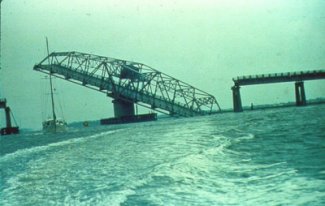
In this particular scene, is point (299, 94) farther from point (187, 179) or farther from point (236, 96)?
point (187, 179)

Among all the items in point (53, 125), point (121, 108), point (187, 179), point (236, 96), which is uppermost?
point (236, 96)

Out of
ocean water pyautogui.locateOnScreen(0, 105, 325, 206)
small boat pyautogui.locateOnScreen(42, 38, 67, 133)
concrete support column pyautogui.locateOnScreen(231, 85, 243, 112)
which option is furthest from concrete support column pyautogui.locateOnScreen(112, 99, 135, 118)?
ocean water pyautogui.locateOnScreen(0, 105, 325, 206)

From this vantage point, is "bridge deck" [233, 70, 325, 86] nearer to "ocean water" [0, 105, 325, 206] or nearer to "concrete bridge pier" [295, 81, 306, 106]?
"concrete bridge pier" [295, 81, 306, 106]

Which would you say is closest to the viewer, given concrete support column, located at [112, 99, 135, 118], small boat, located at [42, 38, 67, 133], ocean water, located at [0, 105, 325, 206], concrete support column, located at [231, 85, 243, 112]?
ocean water, located at [0, 105, 325, 206]

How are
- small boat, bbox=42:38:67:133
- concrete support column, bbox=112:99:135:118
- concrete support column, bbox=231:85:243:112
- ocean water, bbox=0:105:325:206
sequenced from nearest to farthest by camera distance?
ocean water, bbox=0:105:325:206 < small boat, bbox=42:38:67:133 < concrete support column, bbox=112:99:135:118 < concrete support column, bbox=231:85:243:112

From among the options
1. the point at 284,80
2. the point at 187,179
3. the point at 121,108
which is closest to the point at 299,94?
the point at 284,80

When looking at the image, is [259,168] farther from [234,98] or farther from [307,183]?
[234,98]

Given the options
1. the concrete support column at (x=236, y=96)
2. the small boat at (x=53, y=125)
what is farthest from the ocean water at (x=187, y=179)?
the concrete support column at (x=236, y=96)

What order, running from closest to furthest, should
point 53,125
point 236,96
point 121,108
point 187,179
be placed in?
point 187,179
point 53,125
point 121,108
point 236,96

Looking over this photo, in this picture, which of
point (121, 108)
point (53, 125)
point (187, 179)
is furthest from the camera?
point (121, 108)
